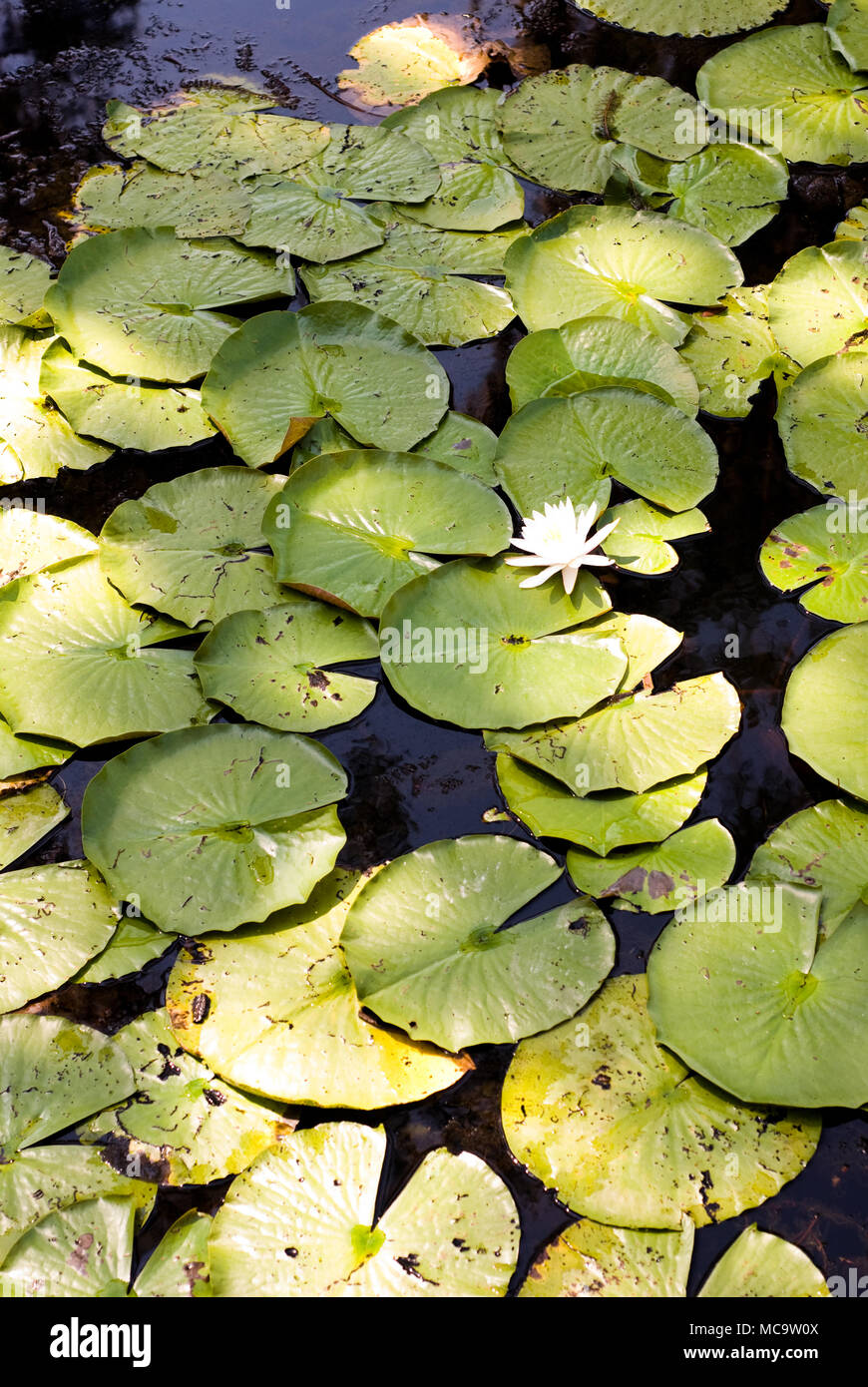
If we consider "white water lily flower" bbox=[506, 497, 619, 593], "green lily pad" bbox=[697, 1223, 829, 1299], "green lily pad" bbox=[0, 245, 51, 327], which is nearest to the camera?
"green lily pad" bbox=[697, 1223, 829, 1299]

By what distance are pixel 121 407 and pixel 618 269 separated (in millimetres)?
1681

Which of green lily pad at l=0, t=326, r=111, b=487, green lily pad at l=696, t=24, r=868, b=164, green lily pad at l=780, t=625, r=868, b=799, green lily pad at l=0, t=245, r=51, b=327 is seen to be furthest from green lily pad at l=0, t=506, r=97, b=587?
green lily pad at l=696, t=24, r=868, b=164

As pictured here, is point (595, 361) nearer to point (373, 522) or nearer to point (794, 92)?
point (373, 522)

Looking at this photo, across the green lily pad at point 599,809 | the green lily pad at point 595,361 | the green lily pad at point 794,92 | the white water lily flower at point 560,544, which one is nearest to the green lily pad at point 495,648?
the white water lily flower at point 560,544

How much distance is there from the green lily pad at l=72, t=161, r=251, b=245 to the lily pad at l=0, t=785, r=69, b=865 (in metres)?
2.12

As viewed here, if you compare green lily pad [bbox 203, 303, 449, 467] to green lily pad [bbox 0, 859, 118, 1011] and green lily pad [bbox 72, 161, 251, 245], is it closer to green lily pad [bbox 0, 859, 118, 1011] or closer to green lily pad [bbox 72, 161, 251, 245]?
green lily pad [bbox 72, 161, 251, 245]

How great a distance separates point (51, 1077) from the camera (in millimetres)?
2023

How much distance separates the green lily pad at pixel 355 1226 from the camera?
5.78 feet

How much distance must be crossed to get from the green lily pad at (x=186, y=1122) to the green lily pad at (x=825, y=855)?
3.82ft

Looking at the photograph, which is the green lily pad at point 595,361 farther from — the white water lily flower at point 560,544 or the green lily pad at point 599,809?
the green lily pad at point 599,809

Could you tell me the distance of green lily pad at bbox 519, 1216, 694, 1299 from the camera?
1.76m

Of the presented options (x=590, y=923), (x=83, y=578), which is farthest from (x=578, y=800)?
(x=83, y=578)

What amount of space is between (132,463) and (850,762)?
7.23 ft

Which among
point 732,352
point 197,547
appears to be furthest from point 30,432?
point 732,352
